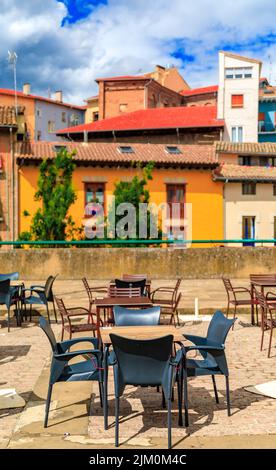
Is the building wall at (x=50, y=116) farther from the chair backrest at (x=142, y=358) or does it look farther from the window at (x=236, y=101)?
the chair backrest at (x=142, y=358)

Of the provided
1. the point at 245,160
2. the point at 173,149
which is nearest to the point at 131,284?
the point at 173,149

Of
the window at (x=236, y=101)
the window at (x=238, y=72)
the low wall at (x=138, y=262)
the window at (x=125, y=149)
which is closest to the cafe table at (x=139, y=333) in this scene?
the low wall at (x=138, y=262)

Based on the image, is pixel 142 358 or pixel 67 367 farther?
pixel 67 367

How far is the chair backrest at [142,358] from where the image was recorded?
4930 mm

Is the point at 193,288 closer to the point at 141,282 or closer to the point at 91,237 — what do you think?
the point at 141,282

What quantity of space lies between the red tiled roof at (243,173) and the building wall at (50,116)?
27.8m

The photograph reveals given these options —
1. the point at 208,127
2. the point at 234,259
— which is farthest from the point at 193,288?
the point at 208,127

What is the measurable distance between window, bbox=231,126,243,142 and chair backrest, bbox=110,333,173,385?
140ft

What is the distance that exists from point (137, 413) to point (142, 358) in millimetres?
1063

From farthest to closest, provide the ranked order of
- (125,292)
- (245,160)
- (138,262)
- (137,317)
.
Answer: (245,160)
(138,262)
(125,292)
(137,317)

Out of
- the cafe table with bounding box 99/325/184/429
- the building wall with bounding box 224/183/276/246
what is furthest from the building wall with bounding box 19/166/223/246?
the cafe table with bounding box 99/325/184/429

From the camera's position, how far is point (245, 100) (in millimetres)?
47094

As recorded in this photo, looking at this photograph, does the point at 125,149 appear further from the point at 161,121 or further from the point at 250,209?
the point at 161,121
